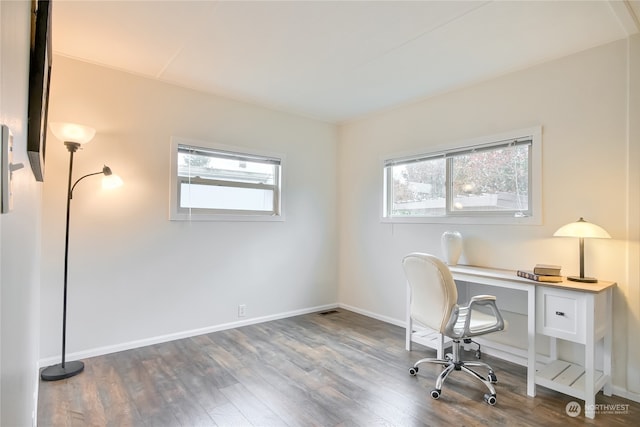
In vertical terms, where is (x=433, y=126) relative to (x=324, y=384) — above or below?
above

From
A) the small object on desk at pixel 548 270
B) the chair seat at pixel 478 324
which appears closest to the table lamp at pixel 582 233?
the small object on desk at pixel 548 270

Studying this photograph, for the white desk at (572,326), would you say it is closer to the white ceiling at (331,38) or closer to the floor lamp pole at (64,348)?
the white ceiling at (331,38)

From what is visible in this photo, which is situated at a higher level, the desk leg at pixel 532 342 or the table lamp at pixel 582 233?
the table lamp at pixel 582 233

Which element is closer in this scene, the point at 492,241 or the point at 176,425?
the point at 176,425

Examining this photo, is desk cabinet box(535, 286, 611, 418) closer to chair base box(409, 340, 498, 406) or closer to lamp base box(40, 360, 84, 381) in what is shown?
chair base box(409, 340, 498, 406)

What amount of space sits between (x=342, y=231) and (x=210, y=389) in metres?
2.80

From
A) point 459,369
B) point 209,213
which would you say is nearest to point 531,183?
point 459,369

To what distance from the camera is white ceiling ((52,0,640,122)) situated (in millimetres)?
2219

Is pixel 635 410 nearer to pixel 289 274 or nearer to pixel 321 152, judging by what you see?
pixel 289 274

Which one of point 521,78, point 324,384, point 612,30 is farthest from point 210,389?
point 612,30

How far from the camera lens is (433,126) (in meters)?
3.72

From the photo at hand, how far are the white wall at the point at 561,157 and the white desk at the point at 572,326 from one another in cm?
19

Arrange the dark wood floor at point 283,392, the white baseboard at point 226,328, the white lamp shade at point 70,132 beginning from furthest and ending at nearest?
1. the white baseboard at point 226,328
2. the white lamp shade at point 70,132
3. the dark wood floor at point 283,392

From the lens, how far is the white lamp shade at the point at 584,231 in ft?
7.90
